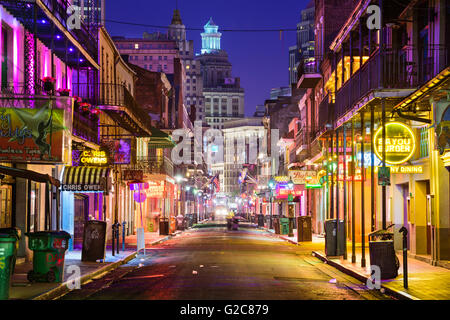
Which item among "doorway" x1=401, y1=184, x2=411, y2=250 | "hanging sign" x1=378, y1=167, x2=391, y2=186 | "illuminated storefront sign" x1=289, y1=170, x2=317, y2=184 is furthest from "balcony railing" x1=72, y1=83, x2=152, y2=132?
"hanging sign" x1=378, y1=167, x2=391, y2=186

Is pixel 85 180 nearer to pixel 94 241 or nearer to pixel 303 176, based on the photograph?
→ pixel 94 241

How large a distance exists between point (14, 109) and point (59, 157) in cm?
174

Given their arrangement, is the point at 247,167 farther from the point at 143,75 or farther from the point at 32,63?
the point at 32,63

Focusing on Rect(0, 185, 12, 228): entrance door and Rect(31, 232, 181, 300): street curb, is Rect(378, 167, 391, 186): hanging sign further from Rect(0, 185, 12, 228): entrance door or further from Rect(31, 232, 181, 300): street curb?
Rect(0, 185, 12, 228): entrance door

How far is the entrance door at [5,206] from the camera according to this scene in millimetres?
21180

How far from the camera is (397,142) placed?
1884 cm

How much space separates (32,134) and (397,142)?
9.60 m

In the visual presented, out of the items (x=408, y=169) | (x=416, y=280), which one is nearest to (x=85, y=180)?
(x=408, y=169)

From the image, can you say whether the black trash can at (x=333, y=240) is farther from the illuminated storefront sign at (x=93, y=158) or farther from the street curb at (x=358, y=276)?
the illuminated storefront sign at (x=93, y=158)

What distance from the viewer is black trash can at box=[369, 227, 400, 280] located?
16625 mm

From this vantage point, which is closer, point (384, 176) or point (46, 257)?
point (46, 257)

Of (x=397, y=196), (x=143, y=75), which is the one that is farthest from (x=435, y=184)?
(x=143, y=75)

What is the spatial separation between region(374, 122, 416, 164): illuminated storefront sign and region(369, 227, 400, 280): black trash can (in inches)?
107

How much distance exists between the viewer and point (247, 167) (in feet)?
448
